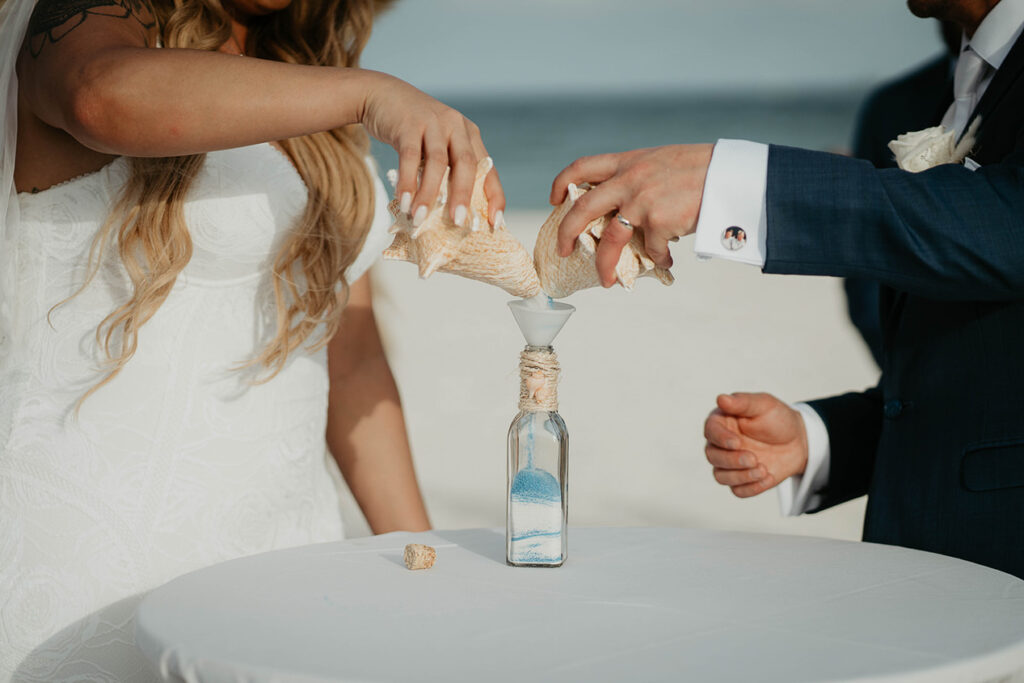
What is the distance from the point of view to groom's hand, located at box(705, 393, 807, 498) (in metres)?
2.20

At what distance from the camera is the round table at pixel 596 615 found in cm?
125

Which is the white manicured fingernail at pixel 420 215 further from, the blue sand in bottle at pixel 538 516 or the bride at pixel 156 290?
the blue sand in bottle at pixel 538 516

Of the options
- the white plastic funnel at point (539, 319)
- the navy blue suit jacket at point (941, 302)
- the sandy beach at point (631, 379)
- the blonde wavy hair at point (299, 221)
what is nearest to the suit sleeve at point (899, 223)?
the navy blue suit jacket at point (941, 302)

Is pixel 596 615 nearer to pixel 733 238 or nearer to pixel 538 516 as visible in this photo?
pixel 538 516

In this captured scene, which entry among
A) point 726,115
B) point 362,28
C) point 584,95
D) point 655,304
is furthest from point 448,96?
point 362,28

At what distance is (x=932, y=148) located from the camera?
2064mm

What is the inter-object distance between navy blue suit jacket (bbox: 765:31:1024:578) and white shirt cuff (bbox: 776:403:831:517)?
0.54 ft

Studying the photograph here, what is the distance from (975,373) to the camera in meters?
1.88

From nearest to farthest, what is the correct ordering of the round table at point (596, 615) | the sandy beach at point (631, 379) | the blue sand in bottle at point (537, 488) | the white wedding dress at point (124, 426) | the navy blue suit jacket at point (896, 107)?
the round table at point (596, 615) < the blue sand in bottle at point (537, 488) < the white wedding dress at point (124, 426) < the navy blue suit jacket at point (896, 107) < the sandy beach at point (631, 379)

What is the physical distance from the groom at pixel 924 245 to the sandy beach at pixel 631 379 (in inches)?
55.6

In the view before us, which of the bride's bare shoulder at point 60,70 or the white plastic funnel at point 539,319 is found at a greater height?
the bride's bare shoulder at point 60,70

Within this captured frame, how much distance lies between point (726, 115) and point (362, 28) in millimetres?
36438

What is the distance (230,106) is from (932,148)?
4.43 ft

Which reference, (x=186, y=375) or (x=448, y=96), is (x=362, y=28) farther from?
(x=448, y=96)
